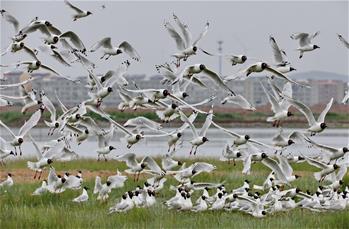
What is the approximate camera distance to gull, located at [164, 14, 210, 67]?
11.1 m

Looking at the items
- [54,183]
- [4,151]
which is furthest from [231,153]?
[4,151]

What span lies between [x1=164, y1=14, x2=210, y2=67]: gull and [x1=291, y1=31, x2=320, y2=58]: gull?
1.71m

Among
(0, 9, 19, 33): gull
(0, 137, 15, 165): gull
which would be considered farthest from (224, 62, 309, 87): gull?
(0, 137, 15, 165): gull

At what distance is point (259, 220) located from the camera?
11.3m

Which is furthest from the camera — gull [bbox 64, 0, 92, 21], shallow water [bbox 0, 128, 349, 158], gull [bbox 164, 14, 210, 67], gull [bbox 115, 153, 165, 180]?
shallow water [bbox 0, 128, 349, 158]

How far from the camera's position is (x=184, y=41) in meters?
11.2

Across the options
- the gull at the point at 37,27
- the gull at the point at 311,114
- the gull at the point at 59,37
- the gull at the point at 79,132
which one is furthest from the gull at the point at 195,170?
the gull at the point at 37,27

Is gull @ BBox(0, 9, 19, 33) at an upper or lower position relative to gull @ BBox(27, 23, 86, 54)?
upper

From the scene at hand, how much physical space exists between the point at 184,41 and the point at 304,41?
224 cm

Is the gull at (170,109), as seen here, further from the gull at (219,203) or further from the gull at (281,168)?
the gull at (219,203)

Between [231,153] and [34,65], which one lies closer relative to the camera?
[34,65]

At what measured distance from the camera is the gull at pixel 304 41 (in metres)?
12.3

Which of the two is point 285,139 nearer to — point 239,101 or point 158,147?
point 239,101

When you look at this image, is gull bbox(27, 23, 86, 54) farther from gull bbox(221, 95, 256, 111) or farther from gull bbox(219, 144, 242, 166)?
gull bbox(219, 144, 242, 166)
